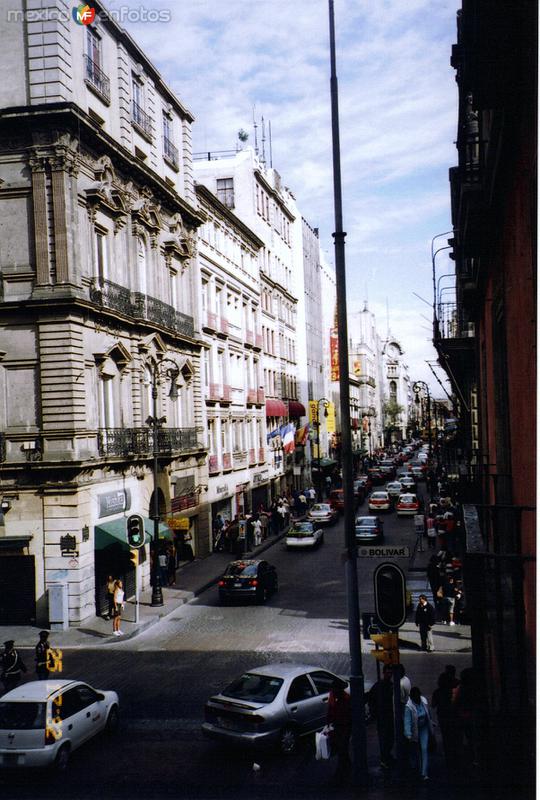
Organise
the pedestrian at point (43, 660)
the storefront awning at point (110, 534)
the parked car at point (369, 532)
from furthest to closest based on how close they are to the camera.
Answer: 1. the parked car at point (369, 532)
2. the storefront awning at point (110, 534)
3. the pedestrian at point (43, 660)

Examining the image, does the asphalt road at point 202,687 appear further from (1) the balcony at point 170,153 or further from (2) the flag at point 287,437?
(1) the balcony at point 170,153

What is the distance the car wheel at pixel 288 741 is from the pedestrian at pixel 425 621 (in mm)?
6641

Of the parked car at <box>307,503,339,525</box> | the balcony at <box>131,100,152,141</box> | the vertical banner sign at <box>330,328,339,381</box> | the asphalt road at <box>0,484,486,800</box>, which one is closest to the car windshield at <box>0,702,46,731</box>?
the asphalt road at <box>0,484,486,800</box>

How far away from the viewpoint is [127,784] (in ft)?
41.0

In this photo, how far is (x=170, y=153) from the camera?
1454 inches

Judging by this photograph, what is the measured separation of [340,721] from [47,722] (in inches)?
184

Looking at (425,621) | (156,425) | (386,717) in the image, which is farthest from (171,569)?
(386,717)

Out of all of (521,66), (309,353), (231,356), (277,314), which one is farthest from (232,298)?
(521,66)

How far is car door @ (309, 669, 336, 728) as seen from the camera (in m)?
14.9

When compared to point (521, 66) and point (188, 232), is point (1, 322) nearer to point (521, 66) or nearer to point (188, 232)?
point (188, 232)

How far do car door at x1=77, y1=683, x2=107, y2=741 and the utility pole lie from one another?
476cm

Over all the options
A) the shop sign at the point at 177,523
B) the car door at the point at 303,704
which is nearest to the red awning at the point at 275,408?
the shop sign at the point at 177,523

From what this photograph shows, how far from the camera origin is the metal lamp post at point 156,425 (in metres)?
26.8

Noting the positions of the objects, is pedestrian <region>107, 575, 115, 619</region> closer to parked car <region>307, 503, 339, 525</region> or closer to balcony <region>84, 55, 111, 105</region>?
balcony <region>84, 55, 111, 105</region>
